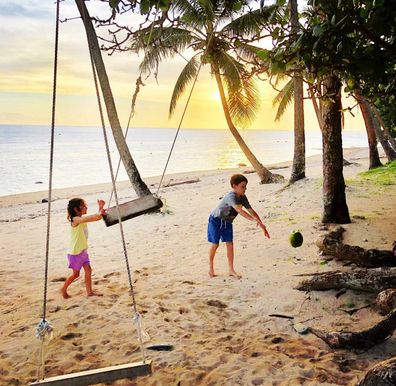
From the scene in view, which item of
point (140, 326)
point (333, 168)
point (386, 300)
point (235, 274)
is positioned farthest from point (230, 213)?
point (333, 168)

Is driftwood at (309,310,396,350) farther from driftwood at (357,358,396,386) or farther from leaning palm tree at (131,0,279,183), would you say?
leaning palm tree at (131,0,279,183)

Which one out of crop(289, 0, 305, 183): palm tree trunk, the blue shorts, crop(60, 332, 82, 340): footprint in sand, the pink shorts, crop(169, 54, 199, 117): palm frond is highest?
crop(169, 54, 199, 117): palm frond

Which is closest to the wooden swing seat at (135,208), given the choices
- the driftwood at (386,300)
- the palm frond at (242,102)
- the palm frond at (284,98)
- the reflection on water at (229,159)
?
the driftwood at (386,300)

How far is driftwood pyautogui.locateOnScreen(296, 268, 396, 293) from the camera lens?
423 centimetres

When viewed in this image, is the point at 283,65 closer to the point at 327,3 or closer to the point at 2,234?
the point at 327,3

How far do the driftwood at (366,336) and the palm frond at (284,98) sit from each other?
1468cm

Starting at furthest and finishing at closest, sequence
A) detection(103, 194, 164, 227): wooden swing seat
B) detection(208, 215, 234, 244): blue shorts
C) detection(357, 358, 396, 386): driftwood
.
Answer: detection(208, 215, 234, 244): blue shorts < detection(103, 194, 164, 227): wooden swing seat < detection(357, 358, 396, 386): driftwood

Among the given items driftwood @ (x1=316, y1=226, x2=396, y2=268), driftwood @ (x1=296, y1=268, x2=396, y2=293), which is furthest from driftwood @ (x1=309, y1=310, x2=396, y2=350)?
driftwood @ (x1=316, y1=226, x2=396, y2=268)

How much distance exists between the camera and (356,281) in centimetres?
436

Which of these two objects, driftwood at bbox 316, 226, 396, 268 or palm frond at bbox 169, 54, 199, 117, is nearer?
driftwood at bbox 316, 226, 396, 268

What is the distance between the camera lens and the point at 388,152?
16266 millimetres

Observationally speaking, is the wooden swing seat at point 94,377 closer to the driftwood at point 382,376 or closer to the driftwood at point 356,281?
the driftwood at point 382,376

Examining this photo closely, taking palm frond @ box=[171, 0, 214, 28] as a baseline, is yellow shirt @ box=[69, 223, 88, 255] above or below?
below

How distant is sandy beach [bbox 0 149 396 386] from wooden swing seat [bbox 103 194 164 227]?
1.05 metres
